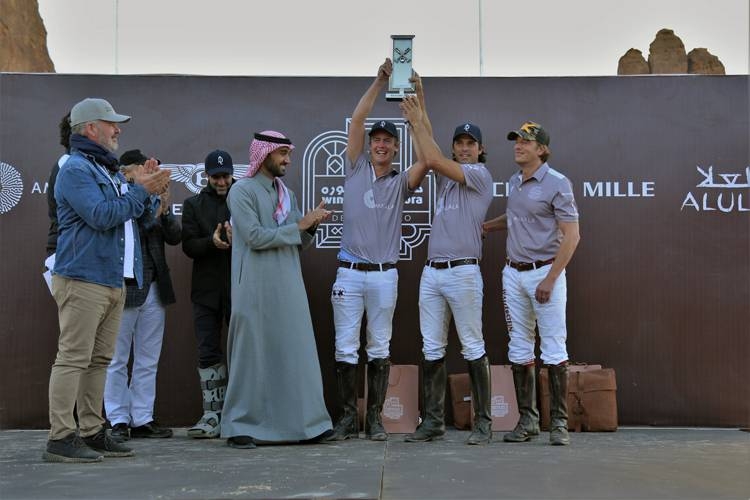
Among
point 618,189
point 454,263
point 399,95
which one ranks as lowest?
point 454,263

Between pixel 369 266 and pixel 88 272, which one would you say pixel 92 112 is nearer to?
pixel 88 272

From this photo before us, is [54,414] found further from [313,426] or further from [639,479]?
[639,479]

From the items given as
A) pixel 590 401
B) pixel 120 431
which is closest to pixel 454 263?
pixel 590 401

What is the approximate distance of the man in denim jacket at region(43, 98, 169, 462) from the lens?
4.38 m

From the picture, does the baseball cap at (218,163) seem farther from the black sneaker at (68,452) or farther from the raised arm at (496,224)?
the black sneaker at (68,452)

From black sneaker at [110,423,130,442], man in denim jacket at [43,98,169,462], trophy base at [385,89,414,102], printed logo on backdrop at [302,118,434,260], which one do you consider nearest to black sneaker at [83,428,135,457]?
man in denim jacket at [43,98,169,462]

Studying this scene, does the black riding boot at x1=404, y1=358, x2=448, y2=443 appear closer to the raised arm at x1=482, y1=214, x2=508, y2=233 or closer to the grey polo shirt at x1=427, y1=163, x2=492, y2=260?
the grey polo shirt at x1=427, y1=163, x2=492, y2=260

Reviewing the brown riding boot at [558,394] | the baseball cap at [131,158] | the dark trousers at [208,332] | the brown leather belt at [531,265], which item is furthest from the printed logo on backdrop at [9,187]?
the brown riding boot at [558,394]

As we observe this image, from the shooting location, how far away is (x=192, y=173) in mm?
6227

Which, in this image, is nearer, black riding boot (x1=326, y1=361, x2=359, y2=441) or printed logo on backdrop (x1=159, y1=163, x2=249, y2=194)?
black riding boot (x1=326, y1=361, x2=359, y2=441)

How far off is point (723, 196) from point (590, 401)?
1.72m

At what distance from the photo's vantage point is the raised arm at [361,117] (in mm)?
5461

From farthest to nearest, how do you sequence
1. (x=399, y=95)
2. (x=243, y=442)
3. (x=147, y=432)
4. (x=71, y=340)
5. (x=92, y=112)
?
(x=147, y=432), (x=399, y=95), (x=243, y=442), (x=92, y=112), (x=71, y=340)

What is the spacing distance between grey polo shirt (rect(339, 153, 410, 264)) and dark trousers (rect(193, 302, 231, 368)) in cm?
89
